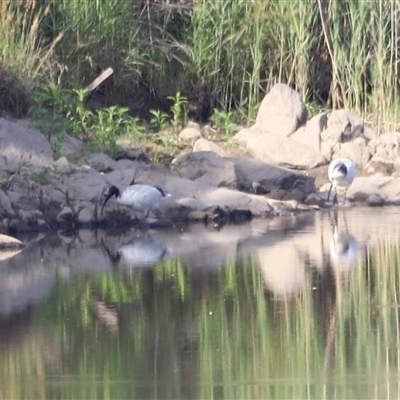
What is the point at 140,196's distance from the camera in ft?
41.6

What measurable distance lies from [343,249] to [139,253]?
6.12 ft

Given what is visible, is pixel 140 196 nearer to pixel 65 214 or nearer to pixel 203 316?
pixel 65 214

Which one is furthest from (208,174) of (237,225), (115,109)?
(115,109)

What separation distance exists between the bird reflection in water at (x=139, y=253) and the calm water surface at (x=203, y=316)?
0.07 feet

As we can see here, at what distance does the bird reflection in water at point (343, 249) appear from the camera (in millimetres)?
9852

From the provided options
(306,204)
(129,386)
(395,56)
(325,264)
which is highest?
(395,56)

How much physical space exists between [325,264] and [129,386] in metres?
4.28

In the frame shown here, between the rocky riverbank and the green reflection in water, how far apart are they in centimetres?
353

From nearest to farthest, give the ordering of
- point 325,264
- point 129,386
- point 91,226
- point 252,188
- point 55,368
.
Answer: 1. point 129,386
2. point 55,368
3. point 325,264
4. point 91,226
5. point 252,188

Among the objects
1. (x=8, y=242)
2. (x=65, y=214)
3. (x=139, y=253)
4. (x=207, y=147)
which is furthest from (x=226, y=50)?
(x=139, y=253)

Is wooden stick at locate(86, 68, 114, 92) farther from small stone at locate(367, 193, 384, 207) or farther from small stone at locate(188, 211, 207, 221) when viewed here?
small stone at locate(367, 193, 384, 207)

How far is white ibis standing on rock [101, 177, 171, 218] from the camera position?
1267 centimetres

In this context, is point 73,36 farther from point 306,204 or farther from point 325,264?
point 325,264

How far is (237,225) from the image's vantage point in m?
13.0
